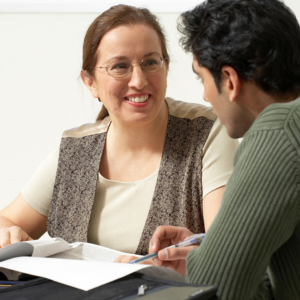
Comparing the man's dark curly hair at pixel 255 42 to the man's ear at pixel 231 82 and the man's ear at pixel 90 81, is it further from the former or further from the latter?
the man's ear at pixel 90 81

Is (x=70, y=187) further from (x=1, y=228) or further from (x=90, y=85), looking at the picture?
(x=90, y=85)

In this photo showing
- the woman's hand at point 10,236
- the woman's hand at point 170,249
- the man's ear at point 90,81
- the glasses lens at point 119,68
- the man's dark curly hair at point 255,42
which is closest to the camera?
the man's dark curly hair at point 255,42

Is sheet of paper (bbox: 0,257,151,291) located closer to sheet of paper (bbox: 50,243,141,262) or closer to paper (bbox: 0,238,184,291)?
paper (bbox: 0,238,184,291)

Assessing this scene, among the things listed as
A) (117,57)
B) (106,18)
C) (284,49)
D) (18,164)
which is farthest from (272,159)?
(18,164)

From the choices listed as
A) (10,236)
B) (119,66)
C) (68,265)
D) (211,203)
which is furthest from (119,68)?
(68,265)

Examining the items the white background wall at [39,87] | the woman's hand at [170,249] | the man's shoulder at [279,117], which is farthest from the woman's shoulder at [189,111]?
the white background wall at [39,87]

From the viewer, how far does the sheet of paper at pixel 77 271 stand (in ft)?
2.29

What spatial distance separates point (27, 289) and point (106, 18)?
1011 mm

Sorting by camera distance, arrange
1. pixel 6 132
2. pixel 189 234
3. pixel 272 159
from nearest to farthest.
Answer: pixel 272 159
pixel 189 234
pixel 6 132

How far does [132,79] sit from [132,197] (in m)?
0.40

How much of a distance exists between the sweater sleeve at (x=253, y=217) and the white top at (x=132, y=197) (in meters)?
0.63

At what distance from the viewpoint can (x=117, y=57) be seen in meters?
1.39

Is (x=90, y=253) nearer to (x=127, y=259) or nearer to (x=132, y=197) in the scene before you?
(x=127, y=259)

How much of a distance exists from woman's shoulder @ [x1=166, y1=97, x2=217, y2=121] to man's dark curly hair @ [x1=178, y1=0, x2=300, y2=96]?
1.91ft
